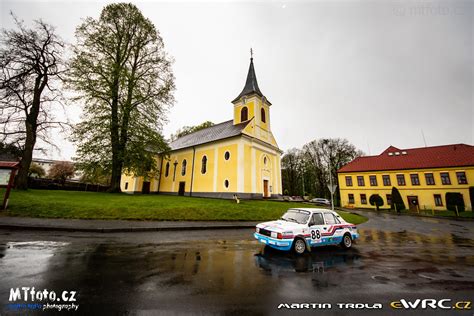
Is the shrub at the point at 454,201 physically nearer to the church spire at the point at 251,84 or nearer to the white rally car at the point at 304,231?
the church spire at the point at 251,84

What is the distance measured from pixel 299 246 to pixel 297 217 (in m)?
1.07

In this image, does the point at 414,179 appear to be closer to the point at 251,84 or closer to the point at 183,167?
the point at 251,84

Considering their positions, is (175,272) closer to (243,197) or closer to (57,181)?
(243,197)

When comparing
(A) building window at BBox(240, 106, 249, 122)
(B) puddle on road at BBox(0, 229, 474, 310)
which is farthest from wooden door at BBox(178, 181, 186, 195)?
(B) puddle on road at BBox(0, 229, 474, 310)

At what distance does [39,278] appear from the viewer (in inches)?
144

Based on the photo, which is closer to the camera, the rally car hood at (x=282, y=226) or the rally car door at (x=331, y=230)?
the rally car hood at (x=282, y=226)

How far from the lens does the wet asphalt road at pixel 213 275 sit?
9.92 ft

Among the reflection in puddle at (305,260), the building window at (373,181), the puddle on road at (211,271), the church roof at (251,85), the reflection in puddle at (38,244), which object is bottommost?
the reflection in puddle at (305,260)

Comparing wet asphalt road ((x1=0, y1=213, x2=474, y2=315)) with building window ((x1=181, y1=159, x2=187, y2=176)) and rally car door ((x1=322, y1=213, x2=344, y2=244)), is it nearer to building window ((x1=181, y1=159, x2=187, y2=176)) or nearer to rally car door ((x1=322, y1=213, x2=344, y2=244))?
rally car door ((x1=322, y1=213, x2=344, y2=244))

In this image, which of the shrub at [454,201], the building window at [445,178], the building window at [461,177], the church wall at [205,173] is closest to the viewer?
the church wall at [205,173]

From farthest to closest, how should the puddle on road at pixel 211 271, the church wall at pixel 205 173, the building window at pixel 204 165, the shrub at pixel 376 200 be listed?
the shrub at pixel 376 200, the building window at pixel 204 165, the church wall at pixel 205 173, the puddle on road at pixel 211 271

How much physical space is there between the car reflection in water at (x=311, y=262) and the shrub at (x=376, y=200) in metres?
33.3

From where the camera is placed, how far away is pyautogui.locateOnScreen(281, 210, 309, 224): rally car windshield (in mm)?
6836

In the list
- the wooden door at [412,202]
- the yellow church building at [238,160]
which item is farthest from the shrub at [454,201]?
the yellow church building at [238,160]
